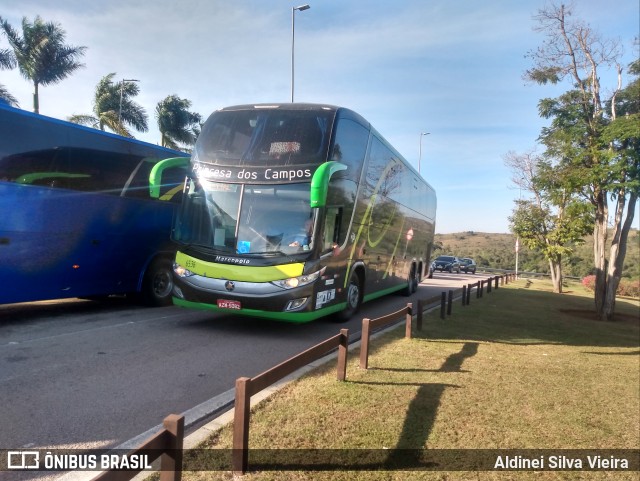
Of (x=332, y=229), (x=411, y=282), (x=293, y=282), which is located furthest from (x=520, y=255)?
(x=293, y=282)

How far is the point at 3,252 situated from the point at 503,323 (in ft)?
35.8

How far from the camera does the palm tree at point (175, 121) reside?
1368 inches

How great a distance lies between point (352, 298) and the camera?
1003 centimetres

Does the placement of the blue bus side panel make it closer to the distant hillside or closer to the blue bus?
the blue bus

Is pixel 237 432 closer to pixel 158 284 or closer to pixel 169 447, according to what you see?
pixel 169 447

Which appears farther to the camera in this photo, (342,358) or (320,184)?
(320,184)

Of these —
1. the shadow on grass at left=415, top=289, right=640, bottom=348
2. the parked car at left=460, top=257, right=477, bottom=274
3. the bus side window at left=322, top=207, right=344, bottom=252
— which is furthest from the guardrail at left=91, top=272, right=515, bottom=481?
the parked car at left=460, top=257, right=477, bottom=274

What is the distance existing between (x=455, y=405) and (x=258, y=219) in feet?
13.9

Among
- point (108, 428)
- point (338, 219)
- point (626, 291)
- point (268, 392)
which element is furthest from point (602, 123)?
point (626, 291)

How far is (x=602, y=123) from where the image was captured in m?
13.5

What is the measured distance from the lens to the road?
4129 millimetres

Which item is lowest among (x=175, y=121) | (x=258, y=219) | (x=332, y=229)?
(x=332, y=229)

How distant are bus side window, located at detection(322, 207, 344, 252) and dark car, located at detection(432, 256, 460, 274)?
36139 millimetres

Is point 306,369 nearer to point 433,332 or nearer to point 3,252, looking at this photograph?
point 433,332
